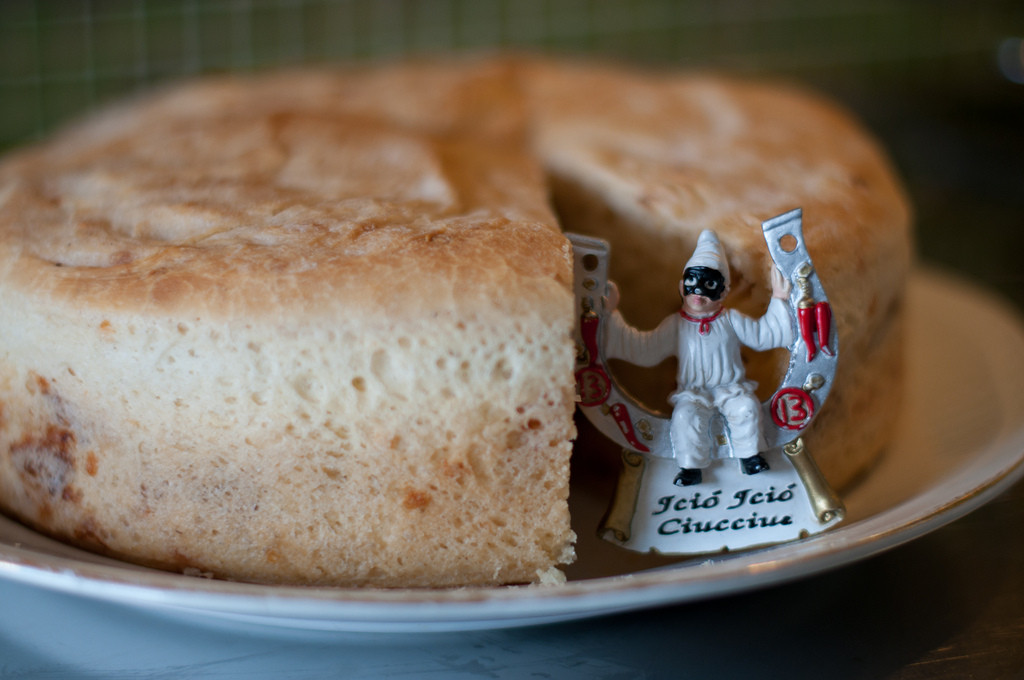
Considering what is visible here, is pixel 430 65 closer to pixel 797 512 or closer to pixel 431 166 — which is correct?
pixel 431 166

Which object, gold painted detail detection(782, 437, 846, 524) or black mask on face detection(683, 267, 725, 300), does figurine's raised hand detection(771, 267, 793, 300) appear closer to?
black mask on face detection(683, 267, 725, 300)

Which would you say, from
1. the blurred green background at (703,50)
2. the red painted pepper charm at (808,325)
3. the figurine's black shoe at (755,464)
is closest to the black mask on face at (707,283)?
the red painted pepper charm at (808,325)

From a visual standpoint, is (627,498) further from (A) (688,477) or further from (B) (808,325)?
(B) (808,325)

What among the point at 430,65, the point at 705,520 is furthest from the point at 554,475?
the point at 430,65

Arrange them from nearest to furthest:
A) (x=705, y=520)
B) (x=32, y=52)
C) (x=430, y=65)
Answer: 1. (x=705, y=520)
2. (x=430, y=65)
3. (x=32, y=52)

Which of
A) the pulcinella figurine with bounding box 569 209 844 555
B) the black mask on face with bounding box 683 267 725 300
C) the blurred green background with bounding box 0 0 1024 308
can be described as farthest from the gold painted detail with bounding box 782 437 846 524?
the blurred green background with bounding box 0 0 1024 308

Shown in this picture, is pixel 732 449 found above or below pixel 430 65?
below
